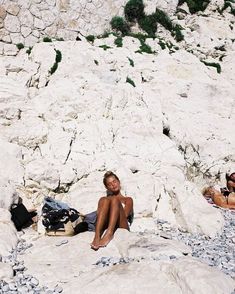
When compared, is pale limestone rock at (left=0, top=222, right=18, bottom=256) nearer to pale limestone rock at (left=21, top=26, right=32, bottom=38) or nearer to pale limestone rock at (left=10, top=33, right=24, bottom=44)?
pale limestone rock at (left=10, top=33, right=24, bottom=44)

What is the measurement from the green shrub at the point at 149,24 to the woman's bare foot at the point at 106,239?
14.4 meters

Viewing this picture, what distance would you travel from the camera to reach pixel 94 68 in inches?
614

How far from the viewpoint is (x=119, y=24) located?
1961cm

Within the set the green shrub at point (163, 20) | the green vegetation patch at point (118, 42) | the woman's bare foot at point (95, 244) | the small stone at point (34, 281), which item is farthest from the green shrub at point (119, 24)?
the small stone at point (34, 281)

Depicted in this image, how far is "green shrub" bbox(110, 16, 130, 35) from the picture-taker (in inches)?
770

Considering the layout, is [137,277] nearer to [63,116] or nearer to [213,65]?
[63,116]

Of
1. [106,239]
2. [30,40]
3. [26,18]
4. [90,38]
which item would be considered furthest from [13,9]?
[106,239]

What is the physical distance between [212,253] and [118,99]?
275 inches

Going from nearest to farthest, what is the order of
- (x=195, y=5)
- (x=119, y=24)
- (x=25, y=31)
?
(x=25, y=31)
(x=119, y=24)
(x=195, y=5)

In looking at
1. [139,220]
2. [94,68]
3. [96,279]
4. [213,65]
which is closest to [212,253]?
[139,220]

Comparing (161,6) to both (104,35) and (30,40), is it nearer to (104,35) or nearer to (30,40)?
(104,35)

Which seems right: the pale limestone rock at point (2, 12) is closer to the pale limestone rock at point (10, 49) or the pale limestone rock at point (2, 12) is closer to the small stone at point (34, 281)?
the pale limestone rock at point (10, 49)

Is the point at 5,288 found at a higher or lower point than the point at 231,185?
higher

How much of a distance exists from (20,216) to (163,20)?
14701 mm
